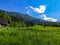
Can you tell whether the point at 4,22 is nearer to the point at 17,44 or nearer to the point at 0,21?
the point at 0,21

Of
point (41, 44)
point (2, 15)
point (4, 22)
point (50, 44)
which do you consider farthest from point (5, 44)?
point (2, 15)

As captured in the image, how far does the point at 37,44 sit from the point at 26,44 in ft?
3.11

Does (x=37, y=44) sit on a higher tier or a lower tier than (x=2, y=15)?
lower

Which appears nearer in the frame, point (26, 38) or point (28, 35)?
point (26, 38)

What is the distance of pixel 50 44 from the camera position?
18203 mm

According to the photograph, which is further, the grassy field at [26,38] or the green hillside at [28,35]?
the green hillside at [28,35]

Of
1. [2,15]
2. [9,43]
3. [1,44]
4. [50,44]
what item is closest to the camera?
[1,44]

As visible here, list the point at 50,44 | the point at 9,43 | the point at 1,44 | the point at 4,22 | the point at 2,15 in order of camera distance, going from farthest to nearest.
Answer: the point at 2,15, the point at 4,22, the point at 50,44, the point at 9,43, the point at 1,44

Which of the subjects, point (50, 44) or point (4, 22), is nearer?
point (50, 44)

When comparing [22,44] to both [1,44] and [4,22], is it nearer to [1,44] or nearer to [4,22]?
[1,44]

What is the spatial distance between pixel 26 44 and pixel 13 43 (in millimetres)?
Result: 1113

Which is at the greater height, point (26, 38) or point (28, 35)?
point (28, 35)

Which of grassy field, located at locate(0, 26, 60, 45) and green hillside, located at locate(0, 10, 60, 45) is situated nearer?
grassy field, located at locate(0, 26, 60, 45)

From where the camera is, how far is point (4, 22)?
67.4m
